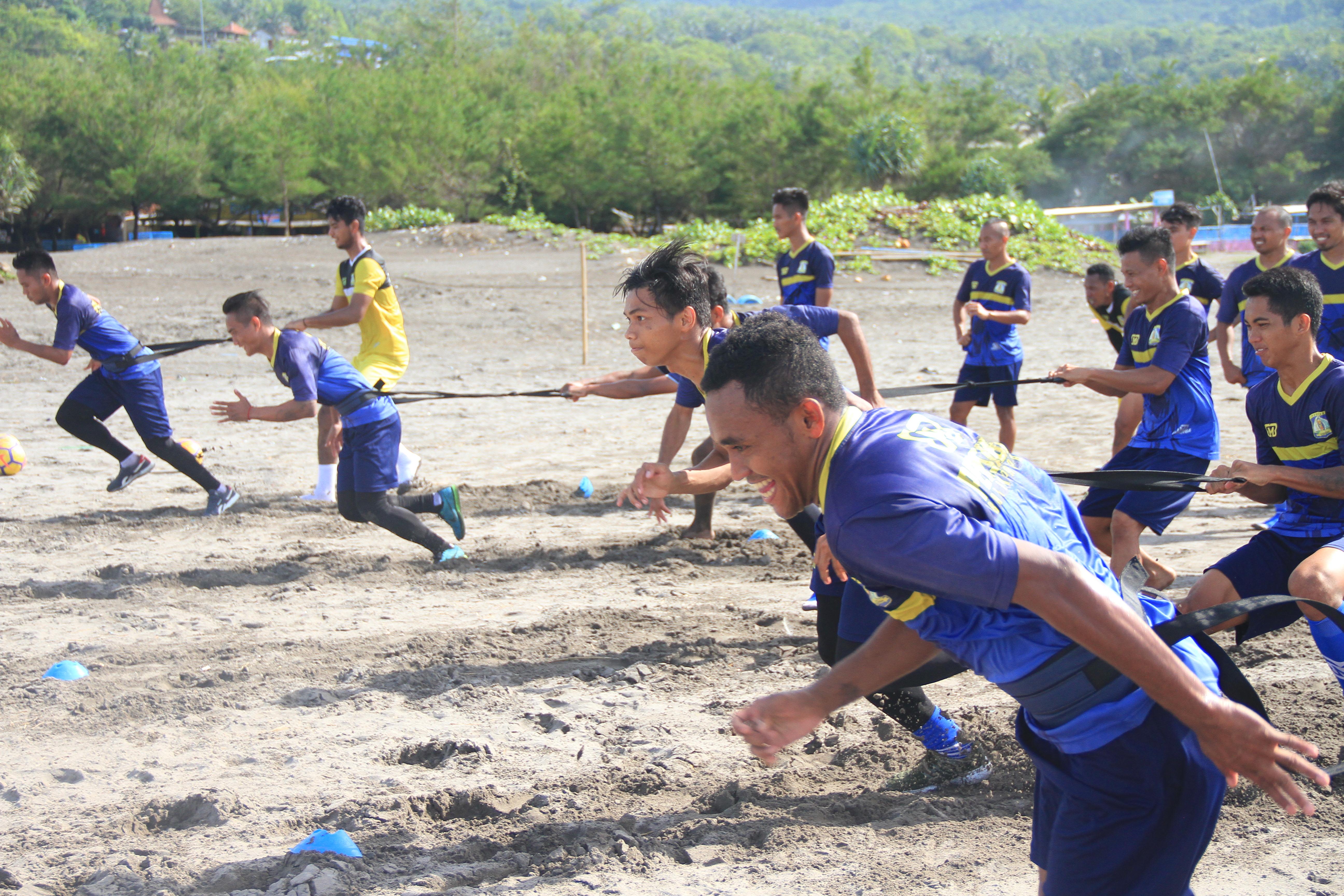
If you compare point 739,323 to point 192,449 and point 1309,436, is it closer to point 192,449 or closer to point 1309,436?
point 1309,436

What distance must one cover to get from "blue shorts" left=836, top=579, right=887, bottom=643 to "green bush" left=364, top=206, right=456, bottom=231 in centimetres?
2662

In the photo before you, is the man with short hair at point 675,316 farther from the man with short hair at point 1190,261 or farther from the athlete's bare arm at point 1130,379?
the man with short hair at point 1190,261

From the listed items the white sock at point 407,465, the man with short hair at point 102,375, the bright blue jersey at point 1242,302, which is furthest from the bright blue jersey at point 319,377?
the bright blue jersey at point 1242,302

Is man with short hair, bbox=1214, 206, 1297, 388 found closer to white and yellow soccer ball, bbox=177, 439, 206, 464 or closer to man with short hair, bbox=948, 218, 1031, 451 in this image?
man with short hair, bbox=948, 218, 1031, 451

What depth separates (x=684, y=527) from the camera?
7.31 m

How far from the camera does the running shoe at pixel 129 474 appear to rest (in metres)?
8.21

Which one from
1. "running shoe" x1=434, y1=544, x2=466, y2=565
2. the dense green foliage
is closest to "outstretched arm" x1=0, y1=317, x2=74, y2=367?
"running shoe" x1=434, y1=544, x2=466, y2=565

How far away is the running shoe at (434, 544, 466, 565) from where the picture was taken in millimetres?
6617

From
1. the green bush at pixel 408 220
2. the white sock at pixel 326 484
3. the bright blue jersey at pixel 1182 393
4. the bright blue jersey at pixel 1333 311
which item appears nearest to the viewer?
the bright blue jersey at pixel 1182 393

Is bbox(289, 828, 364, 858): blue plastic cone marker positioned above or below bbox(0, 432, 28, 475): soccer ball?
below

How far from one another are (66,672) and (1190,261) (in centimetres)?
763

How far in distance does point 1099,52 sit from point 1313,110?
487 feet

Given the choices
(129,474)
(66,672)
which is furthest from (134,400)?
(66,672)

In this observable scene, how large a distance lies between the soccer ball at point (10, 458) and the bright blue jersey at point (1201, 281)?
863 cm
